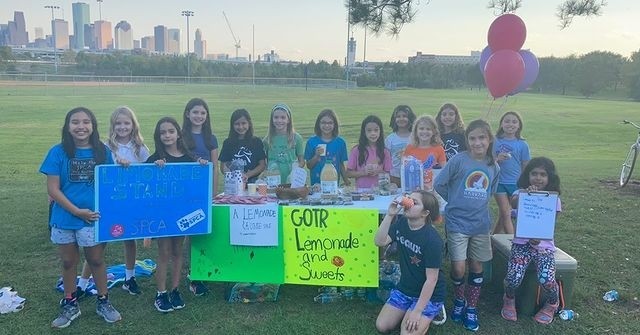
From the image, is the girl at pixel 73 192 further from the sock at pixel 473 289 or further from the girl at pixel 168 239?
the sock at pixel 473 289

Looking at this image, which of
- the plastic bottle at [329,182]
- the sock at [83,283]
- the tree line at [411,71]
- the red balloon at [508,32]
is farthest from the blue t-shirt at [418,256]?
the tree line at [411,71]

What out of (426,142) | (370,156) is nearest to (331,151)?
(370,156)

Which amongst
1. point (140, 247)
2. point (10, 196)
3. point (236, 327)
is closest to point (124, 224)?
point (236, 327)

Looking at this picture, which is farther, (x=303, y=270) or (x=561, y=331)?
(x=303, y=270)

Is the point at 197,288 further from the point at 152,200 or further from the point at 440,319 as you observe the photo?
the point at 440,319

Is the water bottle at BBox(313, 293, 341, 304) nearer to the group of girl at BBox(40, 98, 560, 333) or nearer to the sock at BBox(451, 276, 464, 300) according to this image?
the group of girl at BBox(40, 98, 560, 333)

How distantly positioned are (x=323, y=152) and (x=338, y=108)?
29074 millimetres

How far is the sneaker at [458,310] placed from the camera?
4039 millimetres

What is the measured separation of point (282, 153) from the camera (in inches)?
223

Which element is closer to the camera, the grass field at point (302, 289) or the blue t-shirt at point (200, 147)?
the grass field at point (302, 289)

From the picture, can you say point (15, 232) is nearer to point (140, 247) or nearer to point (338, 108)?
point (140, 247)

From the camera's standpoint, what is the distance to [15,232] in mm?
6301

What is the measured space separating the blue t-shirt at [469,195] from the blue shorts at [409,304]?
646 mm

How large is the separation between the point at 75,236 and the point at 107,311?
652 mm
